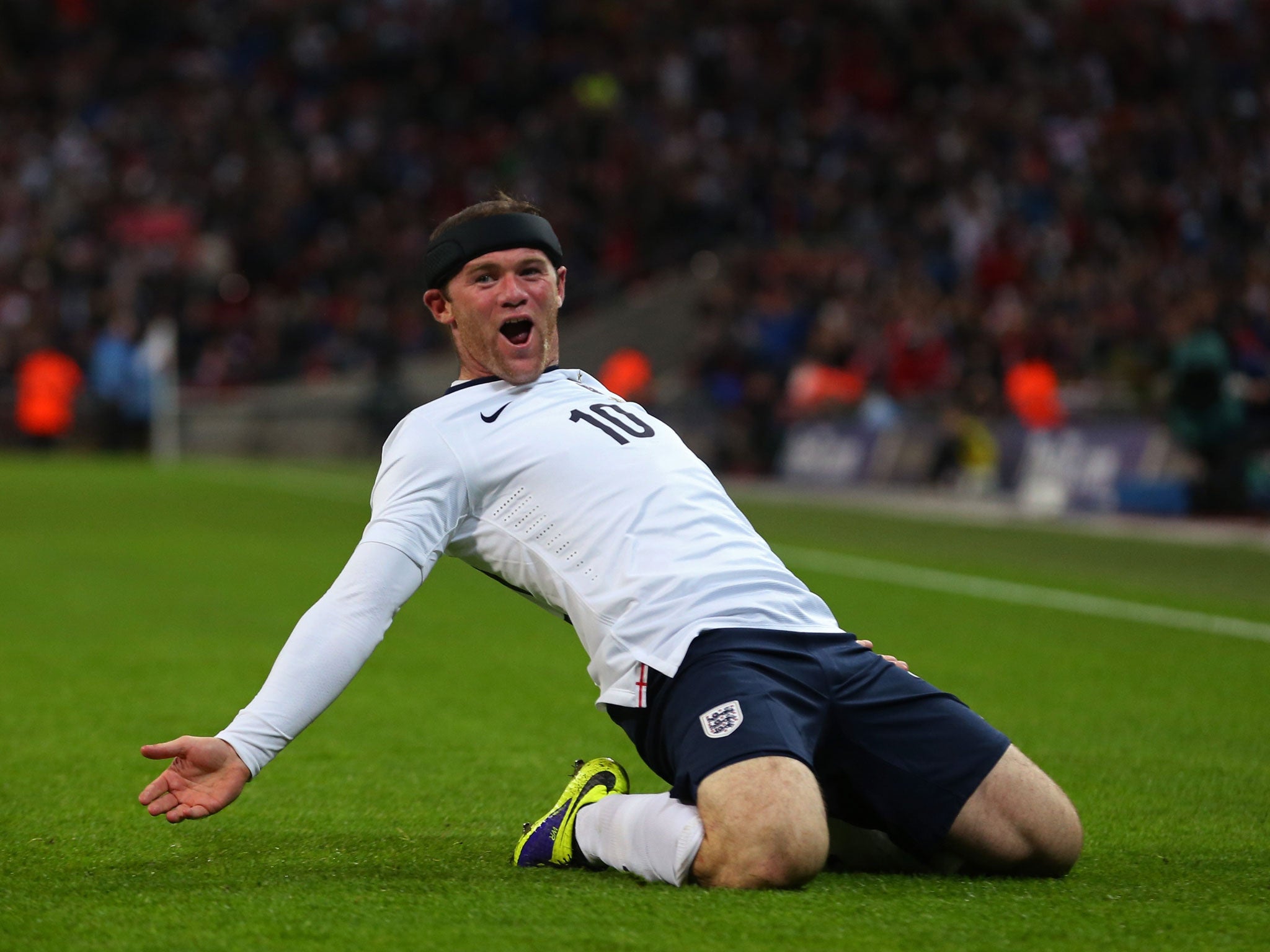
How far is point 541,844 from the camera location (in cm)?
386

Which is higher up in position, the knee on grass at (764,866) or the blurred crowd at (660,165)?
the blurred crowd at (660,165)

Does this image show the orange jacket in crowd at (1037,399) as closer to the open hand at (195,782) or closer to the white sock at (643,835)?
the white sock at (643,835)

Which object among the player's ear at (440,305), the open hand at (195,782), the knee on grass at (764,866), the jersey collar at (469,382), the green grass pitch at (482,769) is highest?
the player's ear at (440,305)

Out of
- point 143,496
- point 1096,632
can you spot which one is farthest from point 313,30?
point 1096,632

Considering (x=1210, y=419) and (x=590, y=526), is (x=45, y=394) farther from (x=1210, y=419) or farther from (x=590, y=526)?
(x=590, y=526)

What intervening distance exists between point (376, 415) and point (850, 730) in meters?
22.6

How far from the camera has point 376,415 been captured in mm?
25891

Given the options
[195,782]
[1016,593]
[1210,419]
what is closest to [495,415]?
[195,782]

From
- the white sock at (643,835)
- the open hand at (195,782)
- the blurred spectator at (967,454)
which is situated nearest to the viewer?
the open hand at (195,782)

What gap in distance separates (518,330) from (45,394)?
23.8 metres

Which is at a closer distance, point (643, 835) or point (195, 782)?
point (195, 782)

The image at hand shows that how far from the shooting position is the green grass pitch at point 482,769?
3195 mm

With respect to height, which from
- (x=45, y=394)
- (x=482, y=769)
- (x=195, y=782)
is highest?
(x=195, y=782)

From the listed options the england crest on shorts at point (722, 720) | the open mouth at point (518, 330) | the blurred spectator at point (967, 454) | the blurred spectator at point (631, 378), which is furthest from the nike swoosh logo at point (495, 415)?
the blurred spectator at point (631, 378)
